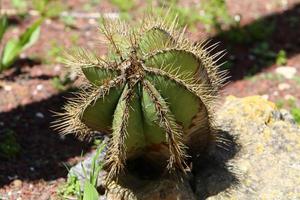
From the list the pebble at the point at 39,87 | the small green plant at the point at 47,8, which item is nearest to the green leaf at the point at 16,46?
the pebble at the point at 39,87

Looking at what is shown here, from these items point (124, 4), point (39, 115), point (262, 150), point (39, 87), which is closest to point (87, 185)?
point (262, 150)

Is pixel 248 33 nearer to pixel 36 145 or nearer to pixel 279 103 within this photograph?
pixel 279 103

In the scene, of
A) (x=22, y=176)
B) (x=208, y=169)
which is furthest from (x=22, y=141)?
(x=208, y=169)

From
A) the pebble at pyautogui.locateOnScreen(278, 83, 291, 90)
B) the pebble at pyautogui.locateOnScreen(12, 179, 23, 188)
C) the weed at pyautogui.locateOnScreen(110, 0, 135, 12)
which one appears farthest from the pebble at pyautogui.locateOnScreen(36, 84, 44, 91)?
the pebble at pyautogui.locateOnScreen(278, 83, 291, 90)

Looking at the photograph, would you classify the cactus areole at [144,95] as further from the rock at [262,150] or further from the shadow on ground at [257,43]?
the shadow on ground at [257,43]

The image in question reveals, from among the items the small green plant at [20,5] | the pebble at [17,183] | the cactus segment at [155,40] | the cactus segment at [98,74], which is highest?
the cactus segment at [155,40]

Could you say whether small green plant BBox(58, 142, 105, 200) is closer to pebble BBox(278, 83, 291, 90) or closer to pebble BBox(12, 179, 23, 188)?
pebble BBox(12, 179, 23, 188)
